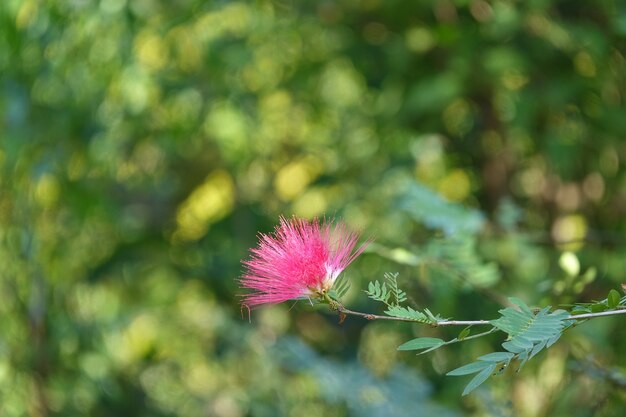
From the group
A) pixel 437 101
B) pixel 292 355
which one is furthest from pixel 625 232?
pixel 292 355

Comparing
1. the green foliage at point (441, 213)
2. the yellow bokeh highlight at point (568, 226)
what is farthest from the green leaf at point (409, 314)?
the yellow bokeh highlight at point (568, 226)

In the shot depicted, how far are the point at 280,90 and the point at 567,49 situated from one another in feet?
2.77

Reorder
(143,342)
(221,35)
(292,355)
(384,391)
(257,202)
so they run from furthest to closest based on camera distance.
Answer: (143,342), (257,202), (221,35), (292,355), (384,391)

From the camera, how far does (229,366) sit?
2.99m

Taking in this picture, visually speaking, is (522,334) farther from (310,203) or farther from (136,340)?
(136,340)

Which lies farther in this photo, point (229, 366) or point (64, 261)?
point (229, 366)

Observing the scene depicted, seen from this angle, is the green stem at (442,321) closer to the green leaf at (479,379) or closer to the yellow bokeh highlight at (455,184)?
the green leaf at (479,379)

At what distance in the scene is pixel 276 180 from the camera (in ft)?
→ 9.54

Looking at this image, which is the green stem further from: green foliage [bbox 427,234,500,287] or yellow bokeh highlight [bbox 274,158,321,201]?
yellow bokeh highlight [bbox 274,158,321,201]

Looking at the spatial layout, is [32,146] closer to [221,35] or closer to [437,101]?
[221,35]

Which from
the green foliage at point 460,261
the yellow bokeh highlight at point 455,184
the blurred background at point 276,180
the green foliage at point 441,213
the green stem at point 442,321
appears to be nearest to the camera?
the green stem at point 442,321

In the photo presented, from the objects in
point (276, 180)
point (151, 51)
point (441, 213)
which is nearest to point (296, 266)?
point (441, 213)

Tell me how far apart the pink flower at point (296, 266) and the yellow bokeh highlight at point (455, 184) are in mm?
1856

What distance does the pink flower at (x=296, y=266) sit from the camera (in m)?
0.85
